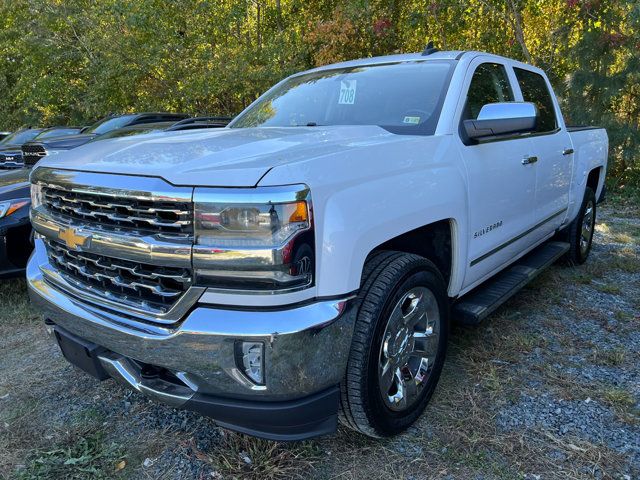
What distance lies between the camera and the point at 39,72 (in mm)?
16641

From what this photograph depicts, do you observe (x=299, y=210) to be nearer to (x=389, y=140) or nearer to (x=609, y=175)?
(x=389, y=140)

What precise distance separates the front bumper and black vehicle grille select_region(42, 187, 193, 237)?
0.33m

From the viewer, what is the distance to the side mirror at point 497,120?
2.82m

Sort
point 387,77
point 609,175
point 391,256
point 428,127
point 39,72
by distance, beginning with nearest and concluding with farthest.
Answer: point 391,256 → point 428,127 → point 387,77 → point 609,175 → point 39,72

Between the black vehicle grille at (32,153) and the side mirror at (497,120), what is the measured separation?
7.20m

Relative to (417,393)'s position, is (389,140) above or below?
above

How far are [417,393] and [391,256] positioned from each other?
75 centimetres

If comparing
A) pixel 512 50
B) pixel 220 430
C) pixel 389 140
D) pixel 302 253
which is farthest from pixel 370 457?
pixel 512 50

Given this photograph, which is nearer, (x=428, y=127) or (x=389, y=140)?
(x=389, y=140)

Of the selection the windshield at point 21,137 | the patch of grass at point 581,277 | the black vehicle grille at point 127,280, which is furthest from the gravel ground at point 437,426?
the windshield at point 21,137

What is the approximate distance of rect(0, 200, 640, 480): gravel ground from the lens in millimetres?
2324

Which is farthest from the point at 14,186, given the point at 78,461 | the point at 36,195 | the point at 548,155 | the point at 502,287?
the point at 548,155

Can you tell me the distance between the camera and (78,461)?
239 cm

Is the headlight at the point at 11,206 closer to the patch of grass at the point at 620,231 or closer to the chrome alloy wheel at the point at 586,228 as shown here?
the chrome alloy wheel at the point at 586,228
